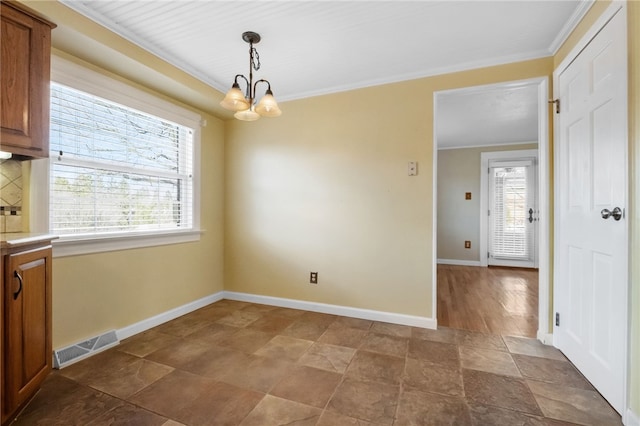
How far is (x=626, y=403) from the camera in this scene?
1.39 m

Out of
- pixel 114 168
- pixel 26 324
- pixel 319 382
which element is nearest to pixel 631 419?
pixel 319 382

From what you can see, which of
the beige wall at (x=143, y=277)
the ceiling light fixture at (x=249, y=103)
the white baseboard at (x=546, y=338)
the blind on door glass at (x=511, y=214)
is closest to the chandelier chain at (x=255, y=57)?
the ceiling light fixture at (x=249, y=103)

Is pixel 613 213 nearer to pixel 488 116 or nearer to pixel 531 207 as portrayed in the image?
pixel 488 116

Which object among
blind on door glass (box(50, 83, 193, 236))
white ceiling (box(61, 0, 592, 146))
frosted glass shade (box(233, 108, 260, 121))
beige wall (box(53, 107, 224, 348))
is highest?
white ceiling (box(61, 0, 592, 146))

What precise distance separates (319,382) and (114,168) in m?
2.29

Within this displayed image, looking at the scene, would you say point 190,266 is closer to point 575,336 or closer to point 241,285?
point 241,285

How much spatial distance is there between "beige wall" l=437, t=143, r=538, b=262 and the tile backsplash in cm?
585

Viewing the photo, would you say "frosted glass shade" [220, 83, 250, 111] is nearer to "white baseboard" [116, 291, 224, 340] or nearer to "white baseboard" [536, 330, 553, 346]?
"white baseboard" [116, 291, 224, 340]

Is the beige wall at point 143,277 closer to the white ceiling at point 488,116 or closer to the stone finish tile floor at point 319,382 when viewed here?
the stone finish tile floor at point 319,382

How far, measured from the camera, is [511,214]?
17.3 ft

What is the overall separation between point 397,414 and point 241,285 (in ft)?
7.76

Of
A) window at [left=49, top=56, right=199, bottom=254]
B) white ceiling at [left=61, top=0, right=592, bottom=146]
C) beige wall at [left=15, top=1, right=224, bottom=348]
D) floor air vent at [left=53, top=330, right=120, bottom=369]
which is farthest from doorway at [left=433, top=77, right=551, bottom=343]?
floor air vent at [left=53, top=330, right=120, bottom=369]

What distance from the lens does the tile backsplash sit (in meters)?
1.72

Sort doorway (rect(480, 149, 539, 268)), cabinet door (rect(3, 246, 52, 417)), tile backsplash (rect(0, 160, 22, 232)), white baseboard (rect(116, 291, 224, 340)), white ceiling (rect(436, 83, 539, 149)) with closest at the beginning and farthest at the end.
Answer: cabinet door (rect(3, 246, 52, 417)) → tile backsplash (rect(0, 160, 22, 232)) → white baseboard (rect(116, 291, 224, 340)) → white ceiling (rect(436, 83, 539, 149)) → doorway (rect(480, 149, 539, 268))
